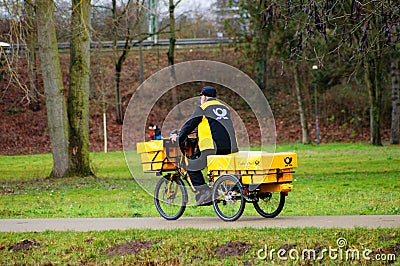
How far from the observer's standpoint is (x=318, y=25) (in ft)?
33.3

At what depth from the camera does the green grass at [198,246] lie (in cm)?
981

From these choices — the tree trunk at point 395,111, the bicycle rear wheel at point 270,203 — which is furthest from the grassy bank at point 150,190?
the tree trunk at point 395,111

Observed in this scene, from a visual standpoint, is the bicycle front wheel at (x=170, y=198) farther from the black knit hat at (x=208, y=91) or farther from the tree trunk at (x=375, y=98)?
the tree trunk at (x=375, y=98)

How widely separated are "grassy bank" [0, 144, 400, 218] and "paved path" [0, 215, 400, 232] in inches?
37.3

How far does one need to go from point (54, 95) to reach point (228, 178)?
13.8m

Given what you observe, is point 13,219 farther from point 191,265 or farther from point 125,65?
point 125,65

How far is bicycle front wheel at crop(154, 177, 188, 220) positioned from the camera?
1323 centimetres

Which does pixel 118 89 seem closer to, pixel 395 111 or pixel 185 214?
pixel 395 111

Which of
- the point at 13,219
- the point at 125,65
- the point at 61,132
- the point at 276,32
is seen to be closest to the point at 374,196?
the point at 13,219

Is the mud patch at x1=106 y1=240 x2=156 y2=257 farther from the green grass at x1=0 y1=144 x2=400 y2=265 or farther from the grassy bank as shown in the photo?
the grassy bank

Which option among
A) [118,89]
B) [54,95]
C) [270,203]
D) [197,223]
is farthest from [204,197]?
[118,89]

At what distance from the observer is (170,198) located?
44.2 ft

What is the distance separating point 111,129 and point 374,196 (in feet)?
112

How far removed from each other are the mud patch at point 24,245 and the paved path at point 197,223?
128 cm
